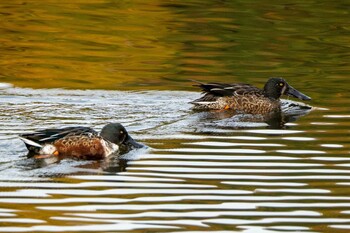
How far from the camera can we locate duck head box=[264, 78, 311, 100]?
57.0 feet

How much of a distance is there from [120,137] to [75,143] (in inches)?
22.6

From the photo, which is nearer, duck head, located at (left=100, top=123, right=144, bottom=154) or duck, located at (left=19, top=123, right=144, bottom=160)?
duck, located at (left=19, top=123, right=144, bottom=160)

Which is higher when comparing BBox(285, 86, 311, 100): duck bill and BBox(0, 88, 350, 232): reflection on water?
BBox(285, 86, 311, 100): duck bill

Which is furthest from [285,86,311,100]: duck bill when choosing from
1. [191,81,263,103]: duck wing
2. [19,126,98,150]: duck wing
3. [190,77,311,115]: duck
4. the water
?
[19,126,98,150]: duck wing

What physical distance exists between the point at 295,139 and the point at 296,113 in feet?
7.93

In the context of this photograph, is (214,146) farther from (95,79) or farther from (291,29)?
(291,29)

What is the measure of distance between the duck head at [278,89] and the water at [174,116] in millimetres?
342

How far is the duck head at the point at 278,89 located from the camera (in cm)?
1738

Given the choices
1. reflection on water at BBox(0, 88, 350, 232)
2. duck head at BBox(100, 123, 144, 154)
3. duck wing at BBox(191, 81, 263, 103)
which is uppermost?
duck wing at BBox(191, 81, 263, 103)

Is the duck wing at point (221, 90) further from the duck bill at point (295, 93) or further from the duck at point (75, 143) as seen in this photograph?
the duck at point (75, 143)

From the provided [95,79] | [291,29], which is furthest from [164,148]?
[291,29]

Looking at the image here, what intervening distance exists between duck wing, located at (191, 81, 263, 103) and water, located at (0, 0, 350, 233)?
13.3 inches

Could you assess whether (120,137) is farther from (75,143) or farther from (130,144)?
(75,143)

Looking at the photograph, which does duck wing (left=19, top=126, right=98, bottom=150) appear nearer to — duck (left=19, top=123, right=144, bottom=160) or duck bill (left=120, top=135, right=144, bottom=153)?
duck (left=19, top=123, right=144, bottom=160)
